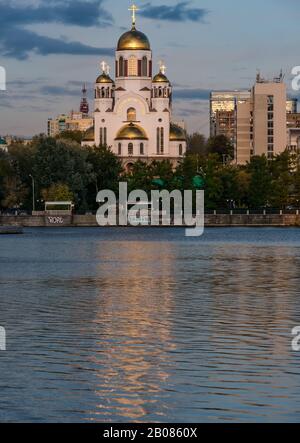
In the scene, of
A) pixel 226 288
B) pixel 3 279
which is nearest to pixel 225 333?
pixel 226 288

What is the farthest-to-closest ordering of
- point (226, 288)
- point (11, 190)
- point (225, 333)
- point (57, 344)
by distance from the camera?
1. point (11, 190)
2. point (226, 288)
3. point (225, 333)
4. point (57, 344)

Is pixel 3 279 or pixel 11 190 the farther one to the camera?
pixel 11 190

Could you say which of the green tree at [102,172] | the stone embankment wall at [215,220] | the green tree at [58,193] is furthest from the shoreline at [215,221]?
the green tree at [58,193]

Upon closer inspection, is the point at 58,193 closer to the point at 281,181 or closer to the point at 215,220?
the point at 215,220

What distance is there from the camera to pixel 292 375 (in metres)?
26.2

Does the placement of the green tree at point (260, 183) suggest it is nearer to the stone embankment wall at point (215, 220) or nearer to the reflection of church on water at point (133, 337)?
the stone embankment wall at point (215, 220)

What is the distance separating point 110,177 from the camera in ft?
526

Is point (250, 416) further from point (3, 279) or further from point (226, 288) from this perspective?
point (3, 279)

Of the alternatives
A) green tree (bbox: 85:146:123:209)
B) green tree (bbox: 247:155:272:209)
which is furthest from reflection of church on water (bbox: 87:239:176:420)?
green tree (bbox: 247:155:272:209)

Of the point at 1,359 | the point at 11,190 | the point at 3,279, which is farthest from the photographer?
the point at 11,190

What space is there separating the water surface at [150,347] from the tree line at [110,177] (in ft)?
284

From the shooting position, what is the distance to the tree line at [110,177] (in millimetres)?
148875

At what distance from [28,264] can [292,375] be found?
156ft

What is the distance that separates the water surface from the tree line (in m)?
86.6
